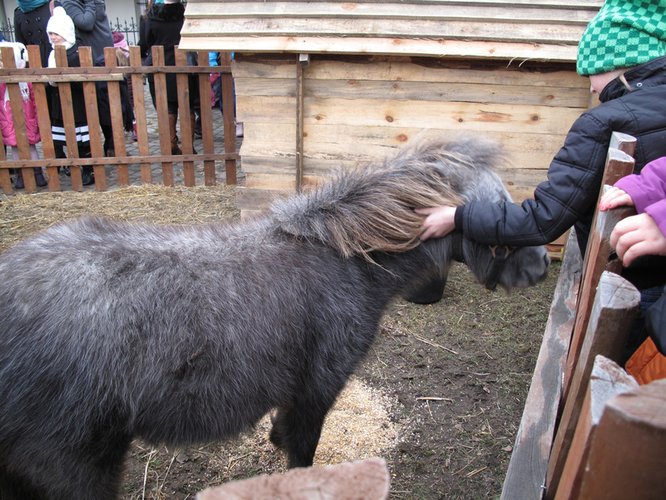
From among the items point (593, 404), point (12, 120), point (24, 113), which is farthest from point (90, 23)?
point (593, 404)

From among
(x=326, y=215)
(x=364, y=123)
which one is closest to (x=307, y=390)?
(x=326, y=215)

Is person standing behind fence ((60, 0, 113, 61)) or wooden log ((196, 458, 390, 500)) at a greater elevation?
person standing behind fence ((60, 0, 113, 61))

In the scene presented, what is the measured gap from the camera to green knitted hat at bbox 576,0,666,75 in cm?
207

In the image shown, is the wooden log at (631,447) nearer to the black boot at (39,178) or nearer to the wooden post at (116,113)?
the wooden post at (116,113)

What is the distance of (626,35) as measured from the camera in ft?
6.93

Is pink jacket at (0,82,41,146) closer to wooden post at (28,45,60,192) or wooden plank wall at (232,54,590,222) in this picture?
wooden post at (28,45,60,192)

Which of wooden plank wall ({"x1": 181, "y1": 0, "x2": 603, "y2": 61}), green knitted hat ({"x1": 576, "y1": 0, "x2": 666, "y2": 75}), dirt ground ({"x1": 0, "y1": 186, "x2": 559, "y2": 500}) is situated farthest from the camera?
wooden plank wall ({"x1": 181, "y1": 0, "x2": 603, "y2": 61})

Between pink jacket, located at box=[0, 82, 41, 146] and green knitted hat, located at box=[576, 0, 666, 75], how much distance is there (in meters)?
6.77

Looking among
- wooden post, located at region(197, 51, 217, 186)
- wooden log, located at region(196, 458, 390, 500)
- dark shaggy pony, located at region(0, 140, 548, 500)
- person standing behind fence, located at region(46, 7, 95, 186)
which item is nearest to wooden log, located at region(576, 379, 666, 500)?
wooden log, located at region(196, 458, 390, 500)

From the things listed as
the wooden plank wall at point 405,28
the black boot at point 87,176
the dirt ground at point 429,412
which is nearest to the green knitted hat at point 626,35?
the dirt ground at point 429,412

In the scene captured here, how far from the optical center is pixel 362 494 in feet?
2.58

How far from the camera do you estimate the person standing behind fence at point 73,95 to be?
6785mm

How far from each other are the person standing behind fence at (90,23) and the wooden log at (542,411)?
21.9ft

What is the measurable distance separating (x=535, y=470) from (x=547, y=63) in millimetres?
3906
